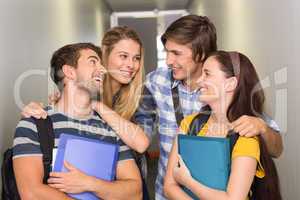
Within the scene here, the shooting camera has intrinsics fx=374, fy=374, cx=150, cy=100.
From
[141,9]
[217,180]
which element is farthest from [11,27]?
[141,9]

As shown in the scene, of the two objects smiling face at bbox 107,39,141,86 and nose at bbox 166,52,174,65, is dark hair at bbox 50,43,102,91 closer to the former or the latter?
smiling face at bbox 107,39,141,86

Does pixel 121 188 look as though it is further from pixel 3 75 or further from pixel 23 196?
pixel 3 75

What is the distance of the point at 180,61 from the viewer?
1619 mm

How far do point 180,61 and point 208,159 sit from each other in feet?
1.79

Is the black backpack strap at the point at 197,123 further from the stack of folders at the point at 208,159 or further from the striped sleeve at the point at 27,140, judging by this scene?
the striped sleeve at the point at 27,140

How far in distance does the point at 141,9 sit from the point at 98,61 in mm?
5791

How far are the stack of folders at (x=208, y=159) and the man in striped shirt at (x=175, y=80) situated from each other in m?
0.36

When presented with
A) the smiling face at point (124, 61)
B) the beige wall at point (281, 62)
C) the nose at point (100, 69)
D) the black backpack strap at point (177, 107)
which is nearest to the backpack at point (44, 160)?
the nose at point (100, 69)

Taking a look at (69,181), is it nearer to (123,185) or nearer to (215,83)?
(123,185)

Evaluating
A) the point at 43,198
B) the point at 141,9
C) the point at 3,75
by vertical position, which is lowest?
the point at 43,198

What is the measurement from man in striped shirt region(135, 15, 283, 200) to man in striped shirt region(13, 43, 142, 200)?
282 millimetres

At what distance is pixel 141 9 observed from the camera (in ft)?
23.2

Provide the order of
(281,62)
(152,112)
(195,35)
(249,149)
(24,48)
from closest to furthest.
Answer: (249,149) < (195,35) < (152,112) < (24,48) < (281,62)

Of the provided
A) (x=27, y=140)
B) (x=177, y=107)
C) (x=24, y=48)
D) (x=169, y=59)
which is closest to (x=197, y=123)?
(x=177, y=107)
